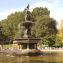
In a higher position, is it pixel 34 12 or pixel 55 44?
pixel 34 12

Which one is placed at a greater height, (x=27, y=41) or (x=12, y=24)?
(x=12, y=24)

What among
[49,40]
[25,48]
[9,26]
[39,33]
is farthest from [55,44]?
[25,48]

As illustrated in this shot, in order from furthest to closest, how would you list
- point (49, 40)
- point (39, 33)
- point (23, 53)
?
point (39, 33), point (49, 40), point (23, 53)

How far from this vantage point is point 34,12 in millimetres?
126938

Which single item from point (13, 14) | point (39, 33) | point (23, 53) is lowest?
point (23, 53)

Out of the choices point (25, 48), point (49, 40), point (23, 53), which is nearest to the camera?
point (23, 53)

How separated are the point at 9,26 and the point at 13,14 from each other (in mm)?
7595

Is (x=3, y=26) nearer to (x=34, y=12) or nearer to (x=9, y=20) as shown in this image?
(x=9, y=20)

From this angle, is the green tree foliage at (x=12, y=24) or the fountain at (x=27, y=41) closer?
the fountain at (x=27, y=41)

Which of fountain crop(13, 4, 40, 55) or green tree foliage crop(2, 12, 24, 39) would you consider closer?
fountain crop(13, 4, 40, 55)

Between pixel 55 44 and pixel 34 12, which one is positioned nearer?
pixel 55 44

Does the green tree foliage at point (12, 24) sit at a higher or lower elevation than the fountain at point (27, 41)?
higher

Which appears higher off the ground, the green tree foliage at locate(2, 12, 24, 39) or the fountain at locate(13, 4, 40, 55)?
the green tree foliage at locate(2, 12, 24, 39)

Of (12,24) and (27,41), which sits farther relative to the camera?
(12,24)
